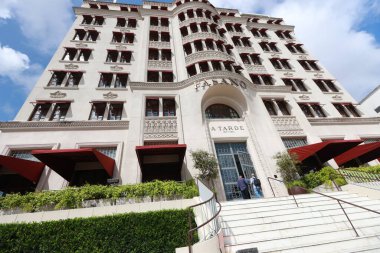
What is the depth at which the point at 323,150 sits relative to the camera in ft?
45.1

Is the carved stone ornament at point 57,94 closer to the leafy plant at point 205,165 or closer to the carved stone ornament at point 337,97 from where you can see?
the leafy plant at point 205,165

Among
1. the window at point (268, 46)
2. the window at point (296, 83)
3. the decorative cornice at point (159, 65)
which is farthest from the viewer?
the window at point (268, 46)

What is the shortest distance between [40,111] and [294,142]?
21.6m

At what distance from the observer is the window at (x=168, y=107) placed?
651 inches

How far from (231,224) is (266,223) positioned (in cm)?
132

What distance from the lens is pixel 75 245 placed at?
6953 mm

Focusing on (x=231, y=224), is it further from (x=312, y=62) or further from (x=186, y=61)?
(x=312, y=62)


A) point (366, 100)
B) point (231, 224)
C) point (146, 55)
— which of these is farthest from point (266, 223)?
point (366, 100)

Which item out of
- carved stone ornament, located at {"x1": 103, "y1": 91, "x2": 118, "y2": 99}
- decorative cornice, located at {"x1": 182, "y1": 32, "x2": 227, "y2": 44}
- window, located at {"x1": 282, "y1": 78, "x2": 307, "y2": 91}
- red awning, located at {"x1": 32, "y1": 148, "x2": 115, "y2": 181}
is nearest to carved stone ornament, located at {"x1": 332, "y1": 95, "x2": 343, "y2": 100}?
window, located at {"x1": 282, "y1": 78, "x2": 307, "y2": 91}

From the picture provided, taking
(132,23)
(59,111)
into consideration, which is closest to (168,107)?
(59,111)

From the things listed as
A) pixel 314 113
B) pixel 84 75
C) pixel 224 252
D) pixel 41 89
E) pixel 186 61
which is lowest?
pixel 224 252

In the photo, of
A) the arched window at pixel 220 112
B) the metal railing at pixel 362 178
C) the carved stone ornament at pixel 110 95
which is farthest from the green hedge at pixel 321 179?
the carved stone ornament at pixel 110 95

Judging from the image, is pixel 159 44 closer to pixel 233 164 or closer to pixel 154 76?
pixel 154 76

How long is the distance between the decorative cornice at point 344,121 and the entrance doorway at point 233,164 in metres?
8.77
